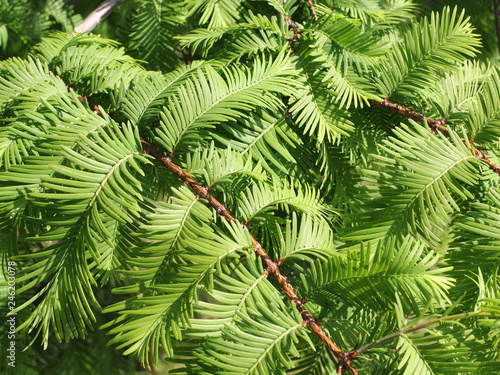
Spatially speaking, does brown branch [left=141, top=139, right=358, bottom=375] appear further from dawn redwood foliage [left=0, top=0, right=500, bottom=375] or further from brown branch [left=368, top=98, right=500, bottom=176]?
brown branch [left=368, top=98, right=500, bottom=176]

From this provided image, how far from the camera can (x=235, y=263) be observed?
0.44 m

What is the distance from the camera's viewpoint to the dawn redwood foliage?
39 cm

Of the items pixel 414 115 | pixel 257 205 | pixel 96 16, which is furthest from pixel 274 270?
pixel 96 16

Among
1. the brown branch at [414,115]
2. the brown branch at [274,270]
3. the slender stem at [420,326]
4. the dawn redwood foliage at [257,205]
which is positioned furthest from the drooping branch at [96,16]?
the slender stem at [420,326]

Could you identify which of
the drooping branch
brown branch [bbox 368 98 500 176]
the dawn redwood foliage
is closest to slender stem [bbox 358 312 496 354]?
the dawn redwood foliage

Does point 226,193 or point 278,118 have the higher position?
point 278,118

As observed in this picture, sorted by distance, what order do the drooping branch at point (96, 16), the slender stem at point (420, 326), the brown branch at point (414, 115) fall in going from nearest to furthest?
1. the slender stem at point (420, 326)
2. the brown branch at point (414, 115)
3. the drooping branch at point (96, 16)

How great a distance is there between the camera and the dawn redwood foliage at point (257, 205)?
0.39 meters

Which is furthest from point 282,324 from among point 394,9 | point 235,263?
point 394,9

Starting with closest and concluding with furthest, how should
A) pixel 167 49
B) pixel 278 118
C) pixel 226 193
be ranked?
pixel 226 193, pixel 278 118, pixel 167 49

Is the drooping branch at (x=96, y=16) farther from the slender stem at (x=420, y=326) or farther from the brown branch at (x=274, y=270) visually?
the slender stem at (x=420, y=326)

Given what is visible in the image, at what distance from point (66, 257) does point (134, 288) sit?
0.08 metres

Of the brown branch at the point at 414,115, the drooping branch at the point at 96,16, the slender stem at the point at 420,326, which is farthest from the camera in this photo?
the drooping branch at the point at 96,16

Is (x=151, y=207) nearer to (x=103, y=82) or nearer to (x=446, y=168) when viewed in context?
(x=103, y=82)
